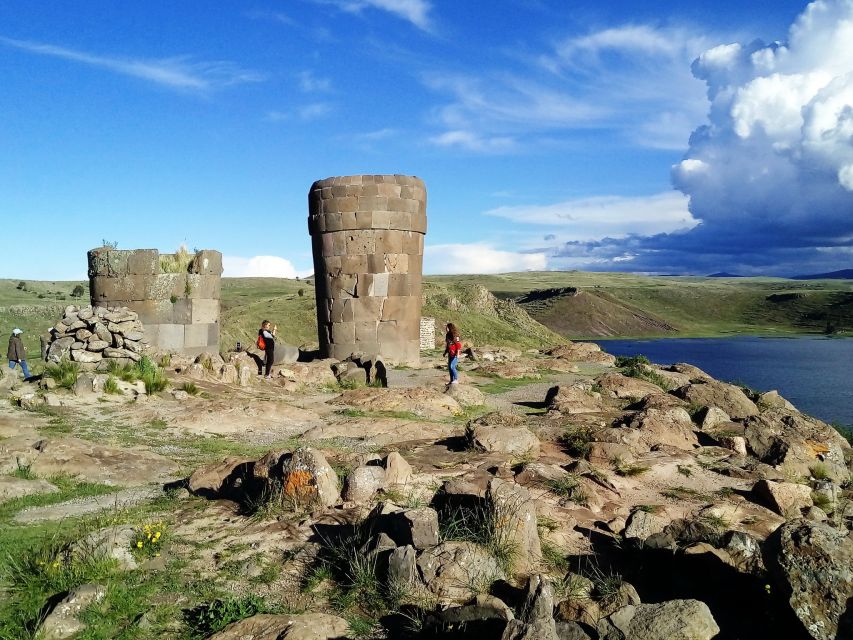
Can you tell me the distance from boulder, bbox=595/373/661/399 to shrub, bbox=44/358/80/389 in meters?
9.61

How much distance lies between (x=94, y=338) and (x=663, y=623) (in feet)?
39.7

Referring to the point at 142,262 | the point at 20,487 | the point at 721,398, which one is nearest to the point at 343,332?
the point at 142,262

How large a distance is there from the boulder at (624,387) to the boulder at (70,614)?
34.5 feet

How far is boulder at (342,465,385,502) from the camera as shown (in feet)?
21.5

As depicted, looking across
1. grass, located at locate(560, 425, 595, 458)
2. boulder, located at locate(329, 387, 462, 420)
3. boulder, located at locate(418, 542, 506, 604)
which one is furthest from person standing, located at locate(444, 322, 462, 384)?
boulder, located at locate(418, 542, 506, 604)

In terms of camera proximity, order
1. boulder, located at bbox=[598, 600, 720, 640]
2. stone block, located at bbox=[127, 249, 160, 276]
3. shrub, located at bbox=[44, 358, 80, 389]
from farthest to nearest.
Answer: stone block, located at bbox=[127, 249, 160, 276], shrub, located at bbox=[44, 358, 80, 389], boulder, located at bbox=[598, 600, 720, 640]

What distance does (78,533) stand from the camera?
5.91 meters

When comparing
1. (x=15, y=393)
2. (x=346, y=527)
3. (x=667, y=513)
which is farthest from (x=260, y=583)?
(x=15, y=393)

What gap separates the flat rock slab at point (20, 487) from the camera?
7.11 m

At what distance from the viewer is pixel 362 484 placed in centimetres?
661

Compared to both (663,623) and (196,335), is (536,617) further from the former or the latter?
(196,335)

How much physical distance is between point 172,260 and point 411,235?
574 centimetres

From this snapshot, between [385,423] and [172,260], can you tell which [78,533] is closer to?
[385,423]

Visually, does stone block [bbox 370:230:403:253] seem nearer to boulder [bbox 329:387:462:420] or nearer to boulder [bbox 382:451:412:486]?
boulder [bbox 329:387:462:420]
